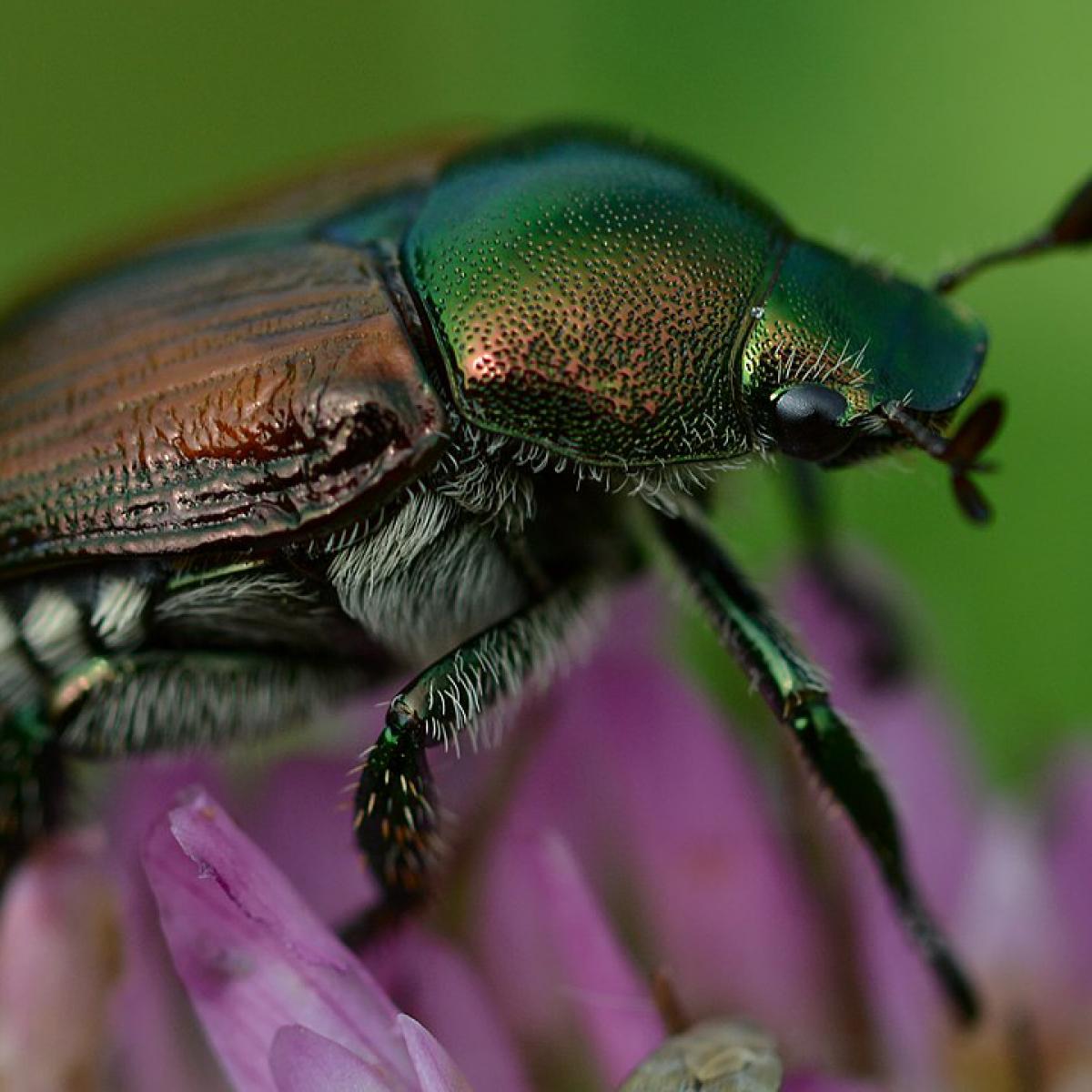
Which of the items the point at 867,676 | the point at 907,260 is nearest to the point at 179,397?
the point at 867,676

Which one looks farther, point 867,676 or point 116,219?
point 116,219

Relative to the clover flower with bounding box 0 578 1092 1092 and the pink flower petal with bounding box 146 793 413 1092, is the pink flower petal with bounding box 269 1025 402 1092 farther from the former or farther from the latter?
the clover flower with bounding box 0 578 1092 1092

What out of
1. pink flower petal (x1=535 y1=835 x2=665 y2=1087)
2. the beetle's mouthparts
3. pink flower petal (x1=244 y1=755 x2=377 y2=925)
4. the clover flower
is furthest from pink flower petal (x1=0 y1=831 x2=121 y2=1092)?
the beetle's mouthparts

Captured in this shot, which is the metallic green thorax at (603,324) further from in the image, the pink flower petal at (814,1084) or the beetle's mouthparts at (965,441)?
the pink flower petal at (814,1084)

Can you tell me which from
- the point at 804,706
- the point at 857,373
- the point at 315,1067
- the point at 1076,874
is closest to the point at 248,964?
the point at 315,1067

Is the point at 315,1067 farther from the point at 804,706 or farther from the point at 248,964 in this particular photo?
the point at 804,706

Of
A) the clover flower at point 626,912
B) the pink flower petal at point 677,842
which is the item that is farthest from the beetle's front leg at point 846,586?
the pink flower petal at point 677,842

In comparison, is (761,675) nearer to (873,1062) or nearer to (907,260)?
(873,1062)
